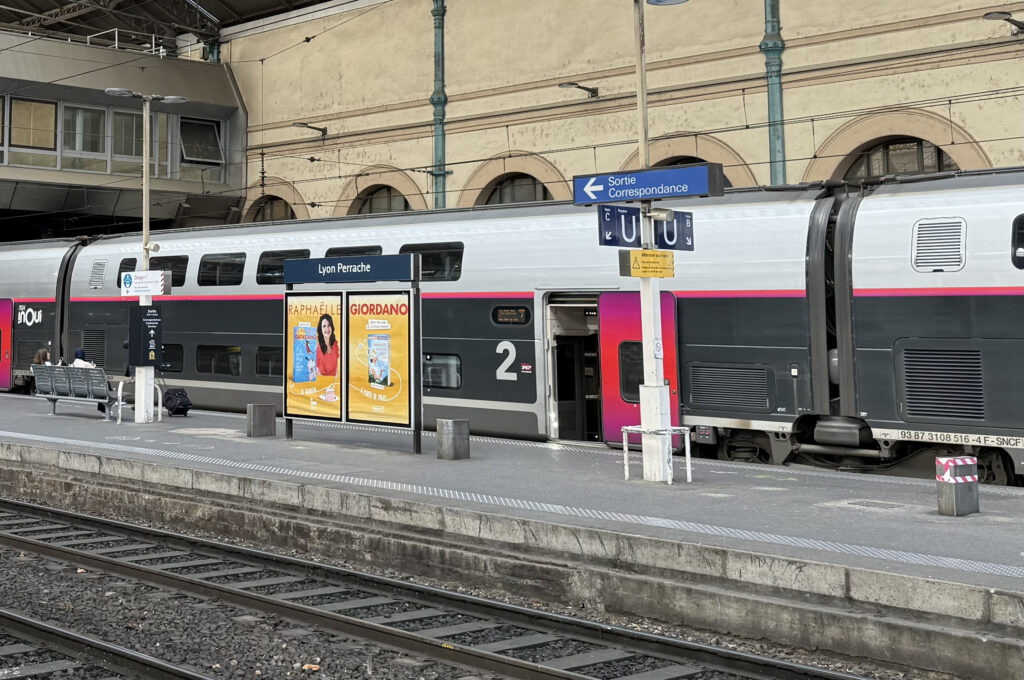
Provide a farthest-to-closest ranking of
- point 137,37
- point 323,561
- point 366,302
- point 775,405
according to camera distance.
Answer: point 137,37
point 366,302
point 775,405
point 323,561

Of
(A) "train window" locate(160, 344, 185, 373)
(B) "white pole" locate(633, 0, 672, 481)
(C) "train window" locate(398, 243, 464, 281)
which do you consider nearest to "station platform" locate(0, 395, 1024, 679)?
(B) "white pole" locate(633, 0, 672, 481)

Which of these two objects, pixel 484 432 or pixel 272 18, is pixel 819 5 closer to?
pixel 484 432

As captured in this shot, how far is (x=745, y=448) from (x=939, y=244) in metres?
3.76

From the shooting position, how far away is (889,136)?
2284 centimetres

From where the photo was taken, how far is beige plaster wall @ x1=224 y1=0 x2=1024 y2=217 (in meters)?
22.0

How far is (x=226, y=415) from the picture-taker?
20.5 meters

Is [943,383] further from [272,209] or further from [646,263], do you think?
[272,209]

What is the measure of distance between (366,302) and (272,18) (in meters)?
22.9

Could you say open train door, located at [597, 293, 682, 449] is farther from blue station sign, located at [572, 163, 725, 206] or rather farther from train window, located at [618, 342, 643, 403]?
blue station sign, located at [572, 163, 725, 206]

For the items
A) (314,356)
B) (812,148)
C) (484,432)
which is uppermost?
(812,148)

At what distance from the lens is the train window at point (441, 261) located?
675 inches

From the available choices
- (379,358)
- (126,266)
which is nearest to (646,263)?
(379,358)

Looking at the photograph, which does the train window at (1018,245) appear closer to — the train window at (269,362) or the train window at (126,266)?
the train window at (269,362)

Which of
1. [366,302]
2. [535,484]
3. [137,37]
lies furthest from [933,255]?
[137,37]
